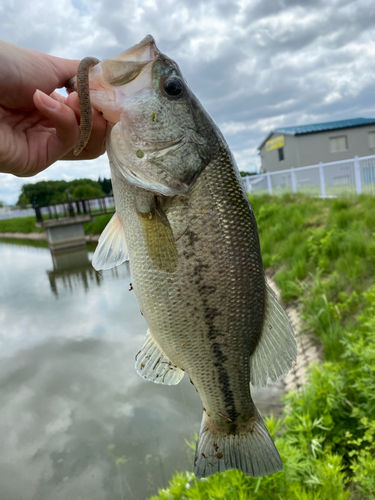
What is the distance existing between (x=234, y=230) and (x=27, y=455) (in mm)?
6629

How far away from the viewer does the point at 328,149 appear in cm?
2912

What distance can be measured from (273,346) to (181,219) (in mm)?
727

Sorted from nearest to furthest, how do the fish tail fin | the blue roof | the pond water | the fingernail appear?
1. the fingernail
2. the fish tail fin
3. the pond water
4. the blue roof

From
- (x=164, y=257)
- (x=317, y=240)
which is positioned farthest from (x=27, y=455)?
(x=317, y=240)

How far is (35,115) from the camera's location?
188 centimetres

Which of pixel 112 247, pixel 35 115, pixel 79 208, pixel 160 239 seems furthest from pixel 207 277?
pixel 79 208

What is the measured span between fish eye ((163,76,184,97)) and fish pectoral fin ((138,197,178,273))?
0.48 m

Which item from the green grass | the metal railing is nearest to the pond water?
the metal railing

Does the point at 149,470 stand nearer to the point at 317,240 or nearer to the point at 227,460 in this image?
the point at 227,460

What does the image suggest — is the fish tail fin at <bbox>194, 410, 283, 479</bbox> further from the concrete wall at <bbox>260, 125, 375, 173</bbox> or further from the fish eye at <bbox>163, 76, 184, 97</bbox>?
the concrete wall at <bbox>260, 125, 375, 173</bbox>

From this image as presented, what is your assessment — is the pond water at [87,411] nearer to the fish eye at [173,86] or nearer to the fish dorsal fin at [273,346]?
the fish dorsal fin at [273,346]

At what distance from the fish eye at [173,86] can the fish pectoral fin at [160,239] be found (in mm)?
475

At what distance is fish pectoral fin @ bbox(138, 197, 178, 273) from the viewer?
1.45m

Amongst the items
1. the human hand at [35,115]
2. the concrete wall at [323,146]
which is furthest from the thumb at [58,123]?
the concrete wall at [323,146]
